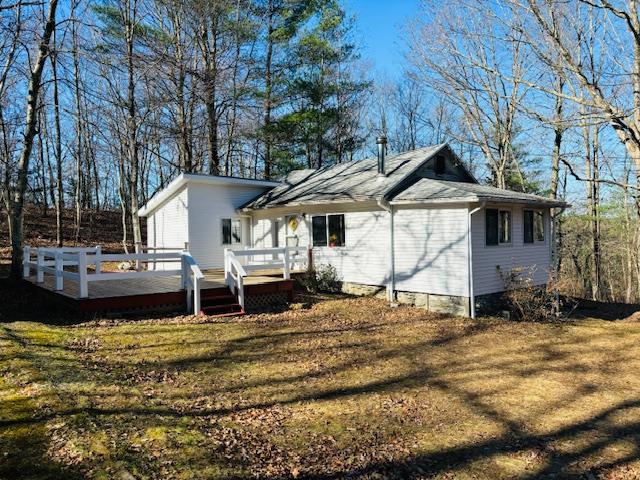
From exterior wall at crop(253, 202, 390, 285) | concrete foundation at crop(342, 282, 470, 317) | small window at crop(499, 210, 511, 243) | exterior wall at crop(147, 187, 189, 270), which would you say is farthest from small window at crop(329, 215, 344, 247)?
exterior wall at crop(147, 187, 189, 270)

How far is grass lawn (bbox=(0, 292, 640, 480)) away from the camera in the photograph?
13.3 feet

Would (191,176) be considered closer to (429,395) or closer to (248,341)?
(248,341)

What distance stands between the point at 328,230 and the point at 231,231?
429 cm

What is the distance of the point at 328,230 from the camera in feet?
48.3

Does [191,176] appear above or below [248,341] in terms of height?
above

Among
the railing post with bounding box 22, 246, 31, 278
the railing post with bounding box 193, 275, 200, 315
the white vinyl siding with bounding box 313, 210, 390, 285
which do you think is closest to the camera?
the railing post with bounding box 193, 275, 200, 315

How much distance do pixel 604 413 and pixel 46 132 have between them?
102 ft

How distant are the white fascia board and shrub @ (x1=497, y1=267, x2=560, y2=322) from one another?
950 centimetres

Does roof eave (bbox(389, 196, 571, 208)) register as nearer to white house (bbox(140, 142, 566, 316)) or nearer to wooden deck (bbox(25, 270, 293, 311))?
white house (bbox(140, 142, 566, 316))

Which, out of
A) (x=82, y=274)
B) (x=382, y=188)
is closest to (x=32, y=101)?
(x=82, y=274)

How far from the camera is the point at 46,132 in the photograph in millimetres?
27562

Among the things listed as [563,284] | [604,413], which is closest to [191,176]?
[563,284]

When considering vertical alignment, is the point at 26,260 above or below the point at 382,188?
below

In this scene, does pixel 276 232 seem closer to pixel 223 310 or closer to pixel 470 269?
pixel 223 310
